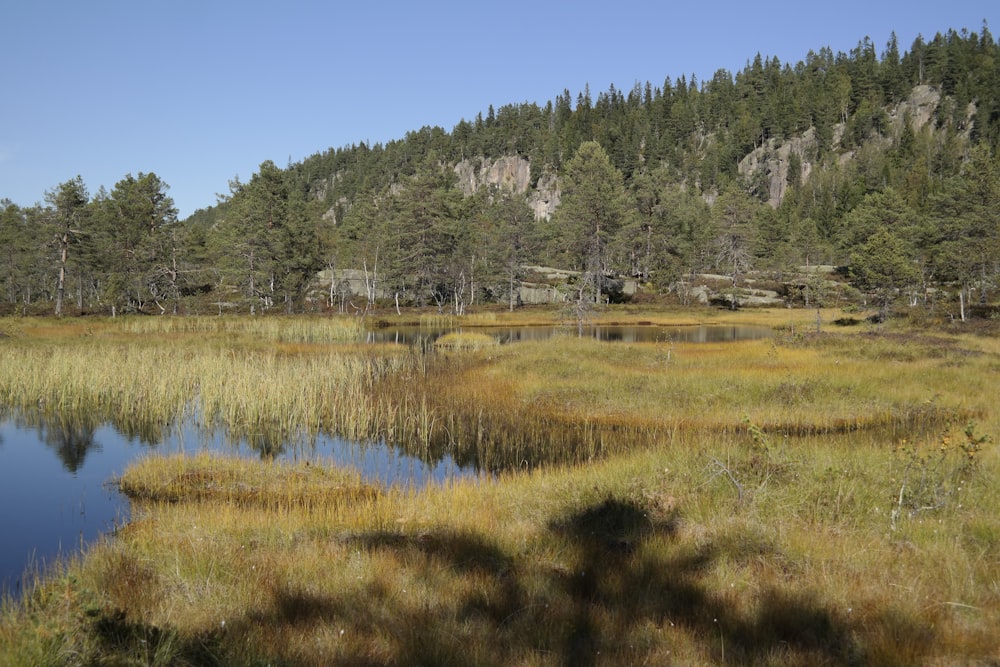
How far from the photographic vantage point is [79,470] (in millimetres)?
13938

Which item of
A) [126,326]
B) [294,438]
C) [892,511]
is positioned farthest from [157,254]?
[892,511]

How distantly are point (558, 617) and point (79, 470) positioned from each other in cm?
1367

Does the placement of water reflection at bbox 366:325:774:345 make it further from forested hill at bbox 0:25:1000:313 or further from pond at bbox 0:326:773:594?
pond at bbox 0:326:773:594

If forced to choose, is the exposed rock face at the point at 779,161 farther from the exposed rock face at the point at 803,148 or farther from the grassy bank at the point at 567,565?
the grassy bank at the point at 567,565

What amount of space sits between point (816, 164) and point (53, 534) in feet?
505

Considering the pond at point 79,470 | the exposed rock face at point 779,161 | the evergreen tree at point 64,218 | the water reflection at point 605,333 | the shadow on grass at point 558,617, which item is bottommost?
the pond at point 79,470

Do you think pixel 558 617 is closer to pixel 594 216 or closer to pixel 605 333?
pixel 605 333

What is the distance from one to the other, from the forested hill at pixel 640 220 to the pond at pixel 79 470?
27.1 metres

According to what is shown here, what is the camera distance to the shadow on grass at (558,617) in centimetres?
470

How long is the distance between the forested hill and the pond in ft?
88.9

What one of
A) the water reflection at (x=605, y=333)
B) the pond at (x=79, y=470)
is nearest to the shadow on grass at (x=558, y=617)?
the pond at (x=79, y=470)

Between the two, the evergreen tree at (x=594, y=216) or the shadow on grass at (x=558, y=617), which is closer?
the shadow on grass at (x=558, y=617)

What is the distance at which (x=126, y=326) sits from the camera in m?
40.0

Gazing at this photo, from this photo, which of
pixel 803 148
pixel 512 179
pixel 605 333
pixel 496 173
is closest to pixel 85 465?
pixel 605 333
